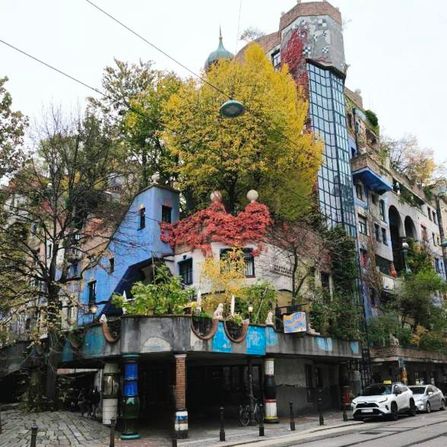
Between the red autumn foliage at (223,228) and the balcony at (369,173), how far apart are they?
1278 centimetres

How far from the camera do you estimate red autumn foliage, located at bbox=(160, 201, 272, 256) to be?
25922 mm

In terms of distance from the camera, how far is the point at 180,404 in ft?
57.2

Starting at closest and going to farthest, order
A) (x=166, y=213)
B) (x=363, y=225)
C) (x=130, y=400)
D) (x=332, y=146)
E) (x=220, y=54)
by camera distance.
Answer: (x=130, y=400) < (x=166, y=213) < (x=332, y=146) < (x=363, y=225) < (x=220, y=54)

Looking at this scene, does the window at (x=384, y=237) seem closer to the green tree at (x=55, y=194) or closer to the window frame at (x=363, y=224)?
the window frame at (x=363, y=224)

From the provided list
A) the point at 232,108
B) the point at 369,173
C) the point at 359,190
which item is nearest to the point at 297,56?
the point at 369,173

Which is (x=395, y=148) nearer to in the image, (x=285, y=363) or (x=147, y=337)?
(x=285, y=363)

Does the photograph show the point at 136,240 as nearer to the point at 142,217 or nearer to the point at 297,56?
the point at 142,217

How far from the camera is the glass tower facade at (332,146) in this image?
3422 centimetres

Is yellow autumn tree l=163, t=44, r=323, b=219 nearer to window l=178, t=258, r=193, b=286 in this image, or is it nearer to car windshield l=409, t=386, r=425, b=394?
window l=178, t=258, r=193, b=286

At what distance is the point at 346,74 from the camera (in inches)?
1534

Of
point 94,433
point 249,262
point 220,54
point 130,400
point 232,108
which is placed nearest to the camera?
point 232,108

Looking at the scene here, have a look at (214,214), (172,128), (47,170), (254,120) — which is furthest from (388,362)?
(47,170)

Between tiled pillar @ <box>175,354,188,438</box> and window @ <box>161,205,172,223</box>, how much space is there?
12.0 m

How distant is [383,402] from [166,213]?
49.4 feet
